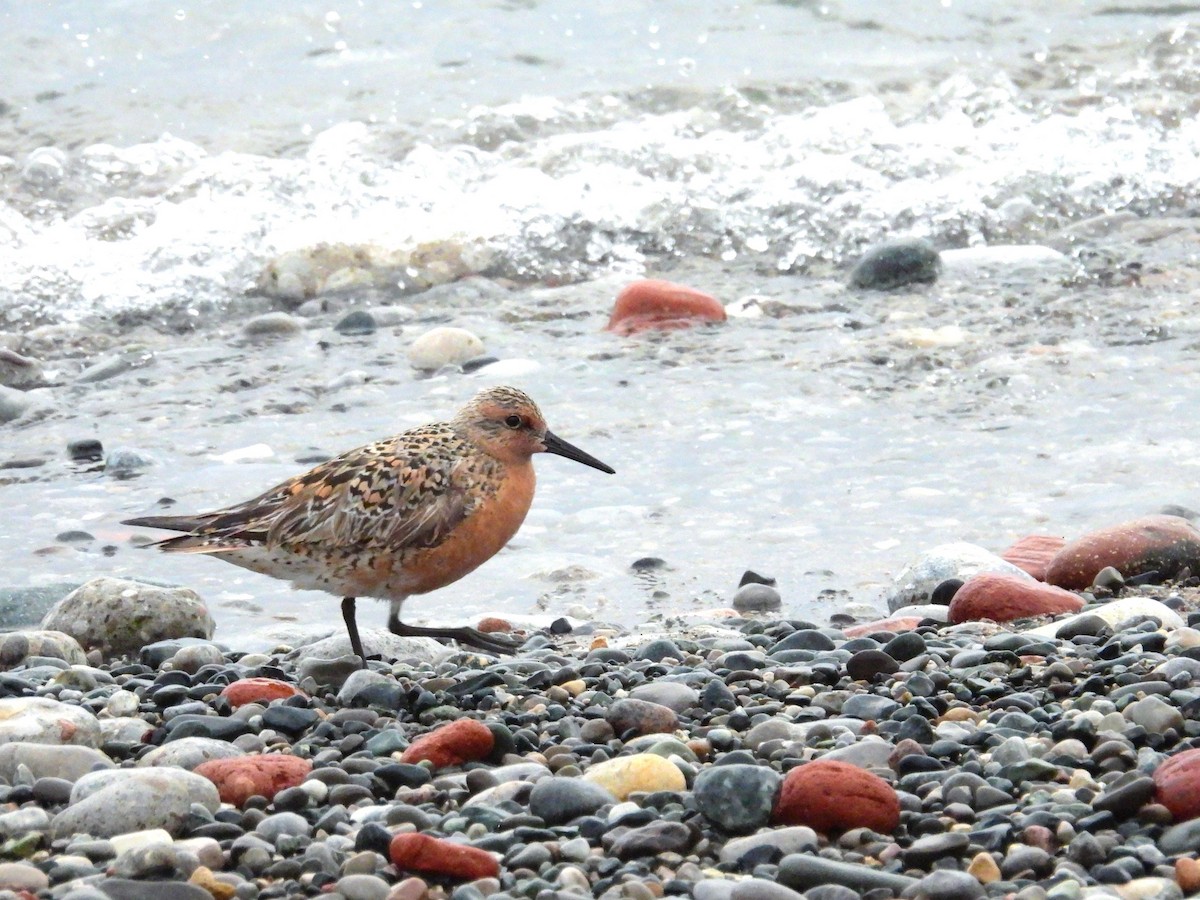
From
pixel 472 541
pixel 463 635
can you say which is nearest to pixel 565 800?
pixel 472 541

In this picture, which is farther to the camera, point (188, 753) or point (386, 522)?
point (386, 522)

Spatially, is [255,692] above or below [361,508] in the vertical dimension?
below

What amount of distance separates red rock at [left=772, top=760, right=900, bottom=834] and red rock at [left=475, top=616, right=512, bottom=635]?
2568 millimetres

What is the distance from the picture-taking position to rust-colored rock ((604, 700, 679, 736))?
4461mm

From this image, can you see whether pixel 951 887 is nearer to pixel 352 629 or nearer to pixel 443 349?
pixel 352 629

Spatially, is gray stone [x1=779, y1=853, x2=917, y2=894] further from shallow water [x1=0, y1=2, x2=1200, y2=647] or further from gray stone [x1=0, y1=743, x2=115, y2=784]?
shallow water [x1=0, y1=2, x2=1200, y2=647]

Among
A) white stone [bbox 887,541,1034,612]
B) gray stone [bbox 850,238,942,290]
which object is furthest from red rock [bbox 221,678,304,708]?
gray stone [bbox 850,238,942,290]

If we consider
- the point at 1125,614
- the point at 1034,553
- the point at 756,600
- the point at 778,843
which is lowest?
the point at 756,600

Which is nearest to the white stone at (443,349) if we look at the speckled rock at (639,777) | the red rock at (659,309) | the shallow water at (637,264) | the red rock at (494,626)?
the shallow water at (637,264)

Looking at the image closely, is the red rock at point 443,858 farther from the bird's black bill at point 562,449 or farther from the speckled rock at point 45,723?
the bird's black bill at point 562,449

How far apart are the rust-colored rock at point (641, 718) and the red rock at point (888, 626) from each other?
1354 millimetres

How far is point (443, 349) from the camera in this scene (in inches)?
374

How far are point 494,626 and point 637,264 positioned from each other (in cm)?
586

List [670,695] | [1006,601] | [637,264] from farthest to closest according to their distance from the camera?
[637,264]
[1006,601]
[670,695]
